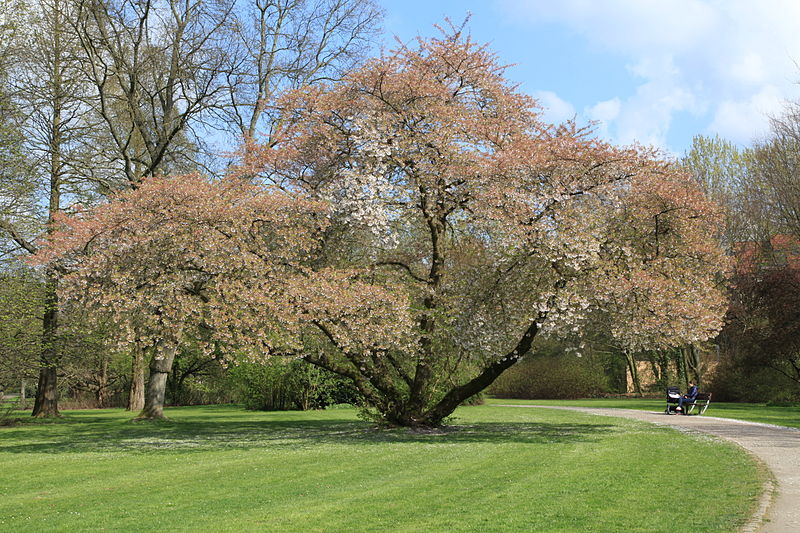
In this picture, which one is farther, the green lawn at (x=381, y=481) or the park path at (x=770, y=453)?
the green lawn at (x=381, y=481)

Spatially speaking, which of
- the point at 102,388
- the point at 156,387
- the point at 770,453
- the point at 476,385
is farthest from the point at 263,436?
the point at 102,388

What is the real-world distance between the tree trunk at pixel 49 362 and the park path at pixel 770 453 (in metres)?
20.7

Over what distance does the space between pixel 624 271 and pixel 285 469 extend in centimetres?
876

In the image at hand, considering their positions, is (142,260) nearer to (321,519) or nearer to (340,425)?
(340,425)

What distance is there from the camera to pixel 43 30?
81.9ft

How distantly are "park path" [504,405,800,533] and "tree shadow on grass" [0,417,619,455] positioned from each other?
2.87 meters

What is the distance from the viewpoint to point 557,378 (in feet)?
136

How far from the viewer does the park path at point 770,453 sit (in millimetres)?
6719

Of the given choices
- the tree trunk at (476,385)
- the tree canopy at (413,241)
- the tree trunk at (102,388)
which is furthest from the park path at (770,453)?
the tree trunk at (102,388)

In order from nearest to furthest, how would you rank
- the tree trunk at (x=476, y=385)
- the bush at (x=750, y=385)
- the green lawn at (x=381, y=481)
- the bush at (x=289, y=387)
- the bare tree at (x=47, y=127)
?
the green lawn at (x=381, y=481)
the tree trunk at (x=476, y=385)
the bare tree at (x=47, y=127)
the bush at (x=289, y=387)
the bush at (x=750, y=385)

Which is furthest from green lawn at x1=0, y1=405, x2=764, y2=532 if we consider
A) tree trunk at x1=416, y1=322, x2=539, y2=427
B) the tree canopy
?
the tree canopy

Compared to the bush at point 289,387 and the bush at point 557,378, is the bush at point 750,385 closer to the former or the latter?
Result: the bush at point 557,378

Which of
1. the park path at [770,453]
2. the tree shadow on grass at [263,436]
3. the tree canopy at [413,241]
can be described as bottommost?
the tree shadow on grass at [263,436]

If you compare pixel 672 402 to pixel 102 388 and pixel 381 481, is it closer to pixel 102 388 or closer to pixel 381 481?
pixel 381 481
